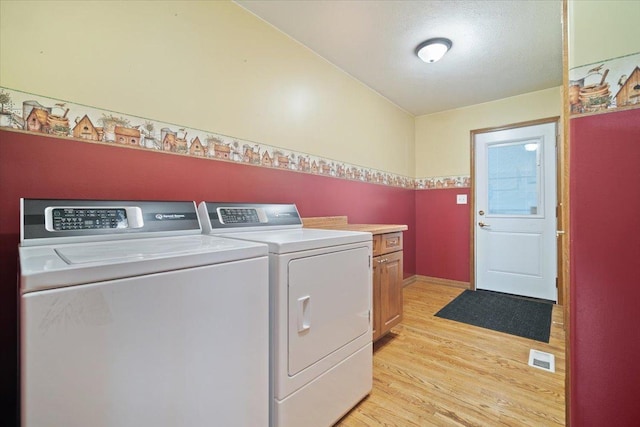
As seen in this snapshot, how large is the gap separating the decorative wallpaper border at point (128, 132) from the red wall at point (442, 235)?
224cm

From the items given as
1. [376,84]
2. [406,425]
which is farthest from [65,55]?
[376,84]

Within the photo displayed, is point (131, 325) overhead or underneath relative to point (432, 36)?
underneath

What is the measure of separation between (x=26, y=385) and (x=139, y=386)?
0.22 metres

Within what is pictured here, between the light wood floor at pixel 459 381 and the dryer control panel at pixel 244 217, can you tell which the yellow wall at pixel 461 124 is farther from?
the dryer control panel at pixel 244 217

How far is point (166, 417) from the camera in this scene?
752mm

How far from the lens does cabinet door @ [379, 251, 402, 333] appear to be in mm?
2035

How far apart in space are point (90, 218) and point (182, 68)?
946 millimetres

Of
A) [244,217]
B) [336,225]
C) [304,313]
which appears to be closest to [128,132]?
[244,217]

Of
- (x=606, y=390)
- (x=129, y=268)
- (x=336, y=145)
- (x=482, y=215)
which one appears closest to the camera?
(x=129, y=268)

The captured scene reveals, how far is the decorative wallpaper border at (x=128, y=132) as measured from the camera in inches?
42.4

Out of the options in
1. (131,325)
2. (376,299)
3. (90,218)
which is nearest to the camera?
(131,325)

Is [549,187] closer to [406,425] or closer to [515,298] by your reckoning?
[515,298]

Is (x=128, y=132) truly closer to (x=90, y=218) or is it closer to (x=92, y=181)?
(x=92, y=181)

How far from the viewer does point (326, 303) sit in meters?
1.25
